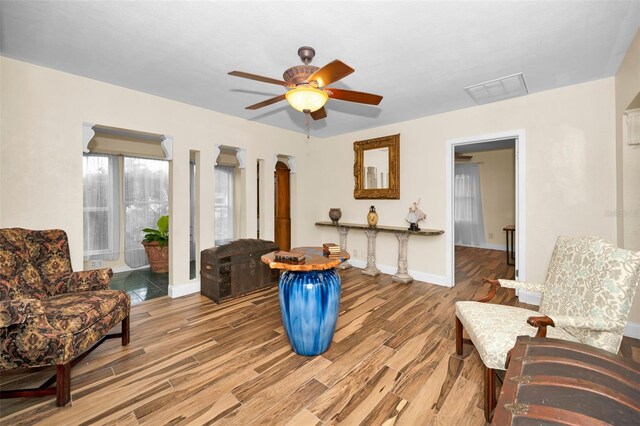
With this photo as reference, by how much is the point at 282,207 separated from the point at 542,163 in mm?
4070

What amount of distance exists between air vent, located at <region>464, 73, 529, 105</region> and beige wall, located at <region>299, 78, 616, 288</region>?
19 cm

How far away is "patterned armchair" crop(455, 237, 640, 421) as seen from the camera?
5.04 ft

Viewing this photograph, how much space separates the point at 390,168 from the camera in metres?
4.73

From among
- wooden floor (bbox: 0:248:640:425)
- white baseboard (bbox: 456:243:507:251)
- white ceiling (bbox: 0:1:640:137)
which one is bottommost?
wooden floor (bbox: 0:248:640:425)

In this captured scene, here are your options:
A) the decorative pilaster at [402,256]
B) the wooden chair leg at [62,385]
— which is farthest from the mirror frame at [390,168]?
the wooden chair leg at [62,385]

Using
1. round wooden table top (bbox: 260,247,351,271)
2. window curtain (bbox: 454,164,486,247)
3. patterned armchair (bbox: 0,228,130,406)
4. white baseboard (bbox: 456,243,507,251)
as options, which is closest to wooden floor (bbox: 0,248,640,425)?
patterned armchair (bbox: 0,228,130,406)

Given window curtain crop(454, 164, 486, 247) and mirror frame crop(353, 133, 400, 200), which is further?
window curtain crop(454, 164, 486, 247)

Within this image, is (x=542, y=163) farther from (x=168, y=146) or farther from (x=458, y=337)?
(x=168, y=146)

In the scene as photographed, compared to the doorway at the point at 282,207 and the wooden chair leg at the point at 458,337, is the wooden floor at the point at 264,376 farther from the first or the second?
the doorway at the point at 282,207

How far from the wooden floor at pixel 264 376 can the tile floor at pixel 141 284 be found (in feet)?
2.34

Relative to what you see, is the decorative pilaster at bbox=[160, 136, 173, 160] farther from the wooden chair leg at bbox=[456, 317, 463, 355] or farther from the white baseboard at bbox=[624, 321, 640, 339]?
the white baseboard at bbox=[624, 321, 640, 339]

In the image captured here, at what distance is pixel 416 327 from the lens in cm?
282

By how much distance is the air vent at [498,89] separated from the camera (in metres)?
3.01

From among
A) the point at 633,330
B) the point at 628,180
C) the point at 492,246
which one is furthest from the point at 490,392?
the point at 492,246
